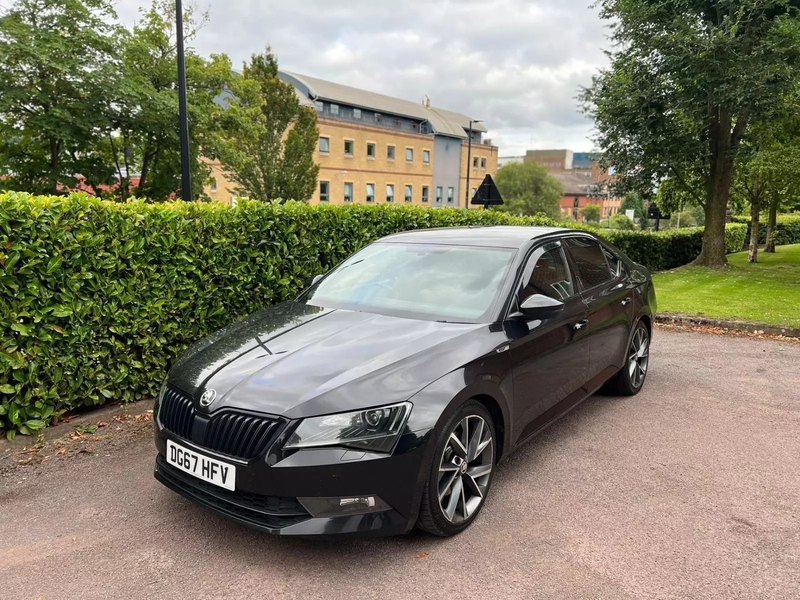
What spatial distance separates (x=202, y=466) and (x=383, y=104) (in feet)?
188

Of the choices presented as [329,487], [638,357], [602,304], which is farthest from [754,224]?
[329,487]

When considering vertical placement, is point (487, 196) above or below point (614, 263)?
above

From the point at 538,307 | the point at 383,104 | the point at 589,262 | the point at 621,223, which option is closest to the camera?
the point at 538,307

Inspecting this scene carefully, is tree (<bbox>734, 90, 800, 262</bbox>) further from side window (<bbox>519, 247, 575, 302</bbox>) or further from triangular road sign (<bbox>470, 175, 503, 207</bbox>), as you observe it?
side window (<bbox>519, 247, 575, 302</bbox>)

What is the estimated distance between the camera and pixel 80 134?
1373cm

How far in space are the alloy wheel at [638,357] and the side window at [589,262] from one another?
0.79m

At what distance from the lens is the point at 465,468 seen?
10.1 feet

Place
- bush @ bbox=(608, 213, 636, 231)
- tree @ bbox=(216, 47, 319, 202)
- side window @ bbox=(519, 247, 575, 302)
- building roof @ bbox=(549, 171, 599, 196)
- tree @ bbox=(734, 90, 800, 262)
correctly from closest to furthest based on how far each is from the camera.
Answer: side window @ bbox=(519, 247, 575, 302), tree @ bbox=(734, 90, 800, 262), tree @ bbox=(216, 47, 319, 202), bush @ bbox=(608, 213, 636, 231), building roof @ bbox=(549, 171, 599, 196)

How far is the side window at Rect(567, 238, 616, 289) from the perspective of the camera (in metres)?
4.63

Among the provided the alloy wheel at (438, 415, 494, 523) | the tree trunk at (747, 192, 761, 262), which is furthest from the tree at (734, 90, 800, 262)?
the alloy wheel at (438, 415, 494, 523)

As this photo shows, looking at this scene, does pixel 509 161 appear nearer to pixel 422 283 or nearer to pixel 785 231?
pixel 785 231

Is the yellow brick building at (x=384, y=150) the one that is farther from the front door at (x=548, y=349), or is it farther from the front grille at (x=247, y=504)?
the front grille at (x=247, y=504)

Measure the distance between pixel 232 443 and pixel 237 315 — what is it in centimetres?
316

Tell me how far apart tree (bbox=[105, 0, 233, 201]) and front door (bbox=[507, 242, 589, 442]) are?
1235cm
